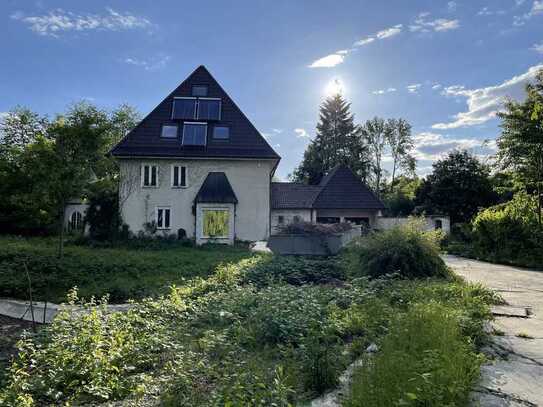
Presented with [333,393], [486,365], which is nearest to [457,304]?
[486,365]

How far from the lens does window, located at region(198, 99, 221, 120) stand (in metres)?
22.6

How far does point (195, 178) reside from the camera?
21.8m

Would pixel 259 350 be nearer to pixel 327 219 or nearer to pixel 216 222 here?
pixel 216 222

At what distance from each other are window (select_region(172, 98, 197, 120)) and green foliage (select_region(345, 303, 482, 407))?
20714mm

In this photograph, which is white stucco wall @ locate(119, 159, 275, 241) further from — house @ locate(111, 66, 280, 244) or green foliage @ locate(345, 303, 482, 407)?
green foliage @ locate(345, 303, 482, 407)

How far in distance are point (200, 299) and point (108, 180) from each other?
10.6 meters

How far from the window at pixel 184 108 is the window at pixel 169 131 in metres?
0.57

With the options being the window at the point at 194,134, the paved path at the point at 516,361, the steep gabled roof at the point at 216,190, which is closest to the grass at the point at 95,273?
the paved path at the point at 516,361

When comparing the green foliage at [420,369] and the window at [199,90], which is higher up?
the window at [199,90]

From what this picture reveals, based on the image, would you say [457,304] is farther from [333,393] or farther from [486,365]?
[333,393]

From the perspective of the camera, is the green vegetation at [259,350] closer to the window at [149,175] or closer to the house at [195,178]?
the house at [195,178]

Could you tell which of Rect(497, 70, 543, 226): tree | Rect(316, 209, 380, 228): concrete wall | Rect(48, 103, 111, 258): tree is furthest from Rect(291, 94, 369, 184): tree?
Rect(48, 103, 111, 258): tree

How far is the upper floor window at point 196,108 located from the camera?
22531 mm

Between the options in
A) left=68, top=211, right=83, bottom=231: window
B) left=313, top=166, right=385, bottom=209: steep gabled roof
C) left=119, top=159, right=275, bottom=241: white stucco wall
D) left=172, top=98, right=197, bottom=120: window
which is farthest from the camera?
left=68, top=211, right=83, bottom=231: window
